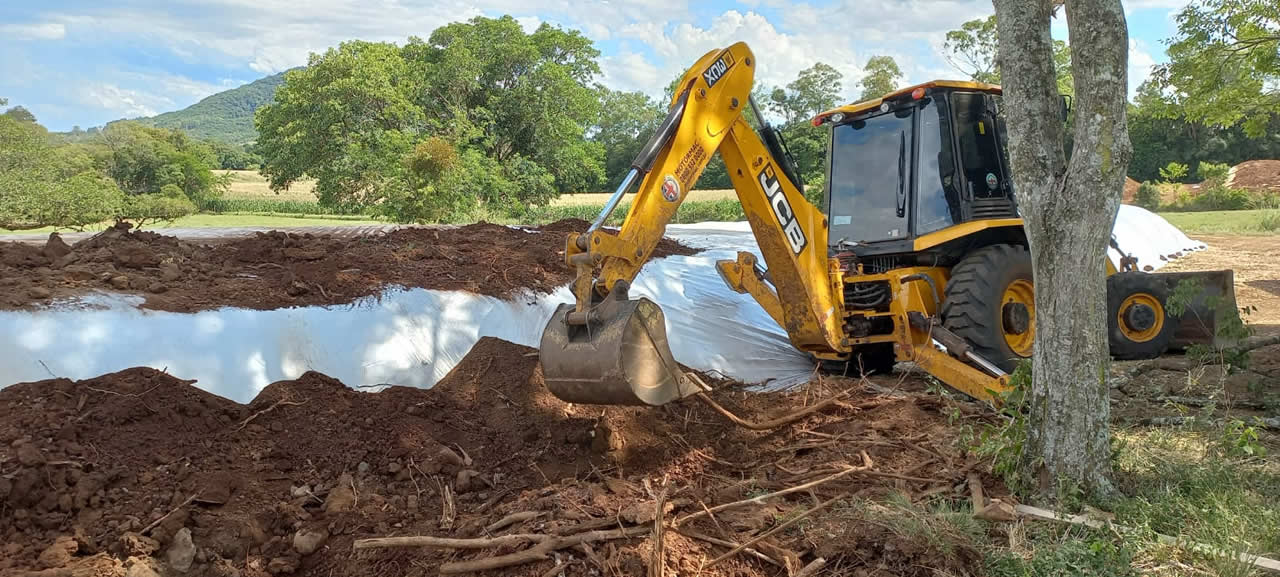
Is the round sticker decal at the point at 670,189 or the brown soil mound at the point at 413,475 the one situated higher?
the round sticker decal at the point at 670,189

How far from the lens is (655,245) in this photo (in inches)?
197

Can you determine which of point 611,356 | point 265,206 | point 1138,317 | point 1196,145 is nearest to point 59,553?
point 611,356

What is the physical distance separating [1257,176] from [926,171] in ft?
148

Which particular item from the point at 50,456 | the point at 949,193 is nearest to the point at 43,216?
the point at 50,456

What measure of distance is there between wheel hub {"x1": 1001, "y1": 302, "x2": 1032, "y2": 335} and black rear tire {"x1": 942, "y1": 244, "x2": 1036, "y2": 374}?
0.26 ft

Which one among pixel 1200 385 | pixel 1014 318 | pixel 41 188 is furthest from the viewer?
pixel 41 188

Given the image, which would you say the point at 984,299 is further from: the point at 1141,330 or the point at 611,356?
the point at 611,356

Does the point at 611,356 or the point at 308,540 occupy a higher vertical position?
the point at 611,356

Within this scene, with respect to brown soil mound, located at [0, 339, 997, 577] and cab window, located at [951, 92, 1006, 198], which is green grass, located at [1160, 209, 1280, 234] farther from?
brown soil mound, located at [0, 339, 997, 577]

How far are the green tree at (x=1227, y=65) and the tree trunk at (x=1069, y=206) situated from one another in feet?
30.8

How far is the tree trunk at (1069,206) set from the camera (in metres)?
3.67

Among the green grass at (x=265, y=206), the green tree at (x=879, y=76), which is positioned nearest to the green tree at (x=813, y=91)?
the green tree at (x=879, y=76)

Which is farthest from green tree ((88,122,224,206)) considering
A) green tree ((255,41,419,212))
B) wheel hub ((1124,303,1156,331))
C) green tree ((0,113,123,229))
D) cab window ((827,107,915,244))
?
wheel hub ((1124,303,1156,331))

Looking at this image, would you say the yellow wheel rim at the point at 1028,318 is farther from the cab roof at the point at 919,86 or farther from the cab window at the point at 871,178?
the cab roof at the point at 919,86
